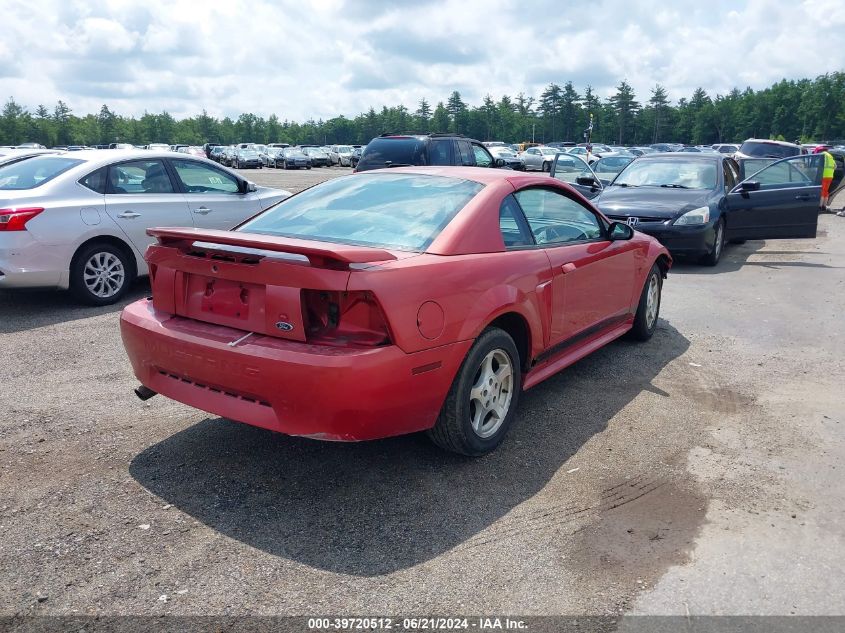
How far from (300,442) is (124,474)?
95 centimetres

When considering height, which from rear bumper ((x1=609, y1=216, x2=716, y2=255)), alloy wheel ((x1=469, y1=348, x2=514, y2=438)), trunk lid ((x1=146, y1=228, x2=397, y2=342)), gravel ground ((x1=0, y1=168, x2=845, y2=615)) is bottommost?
gravel ground ((x1=0, y1=168, x2=845, y2=615))

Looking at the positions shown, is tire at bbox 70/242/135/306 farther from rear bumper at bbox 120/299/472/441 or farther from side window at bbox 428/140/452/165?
side window at bbox 428/140/452/165

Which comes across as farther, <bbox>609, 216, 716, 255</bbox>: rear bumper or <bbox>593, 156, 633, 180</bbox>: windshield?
<bbox>593, 156, 633, 180</bbox>: windshield

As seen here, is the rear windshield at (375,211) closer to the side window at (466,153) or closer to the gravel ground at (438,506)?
the gravel ground at (438,506)

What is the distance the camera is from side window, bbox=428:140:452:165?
14156 mm

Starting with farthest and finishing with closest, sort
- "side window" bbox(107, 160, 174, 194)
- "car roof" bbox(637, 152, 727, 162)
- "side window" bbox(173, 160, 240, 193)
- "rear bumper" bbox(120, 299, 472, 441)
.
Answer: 1. "car roof" bbox(637, 152, 727, 162)
2. "side window" bbox(173, 160, 240, 193)
3. "side window" bbox(107, 160, 174, 194)
4. "rear bumper" bbox(120, 299, 472, 441)

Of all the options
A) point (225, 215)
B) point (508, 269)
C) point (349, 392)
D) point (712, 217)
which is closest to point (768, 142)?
point (712, 217)

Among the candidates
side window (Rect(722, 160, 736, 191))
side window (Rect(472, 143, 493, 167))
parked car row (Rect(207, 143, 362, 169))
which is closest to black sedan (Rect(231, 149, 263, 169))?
parked car row (Rect(207, 143, 362, 169))

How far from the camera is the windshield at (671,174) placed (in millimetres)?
11289

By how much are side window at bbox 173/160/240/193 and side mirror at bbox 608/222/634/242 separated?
5098 millimetres

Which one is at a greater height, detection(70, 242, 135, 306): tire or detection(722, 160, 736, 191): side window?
detection(722, 160, 736, 191): side window

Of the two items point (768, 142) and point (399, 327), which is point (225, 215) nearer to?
point (399, 327)

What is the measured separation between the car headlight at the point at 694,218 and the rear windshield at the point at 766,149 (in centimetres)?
1076

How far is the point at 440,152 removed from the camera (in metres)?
14.4
